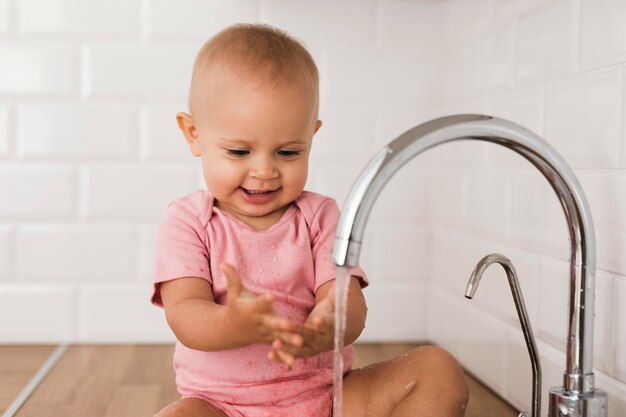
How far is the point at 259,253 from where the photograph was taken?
107cm

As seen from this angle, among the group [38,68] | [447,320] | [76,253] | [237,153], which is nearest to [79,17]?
[38,68]

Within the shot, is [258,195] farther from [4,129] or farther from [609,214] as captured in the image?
[4,129]

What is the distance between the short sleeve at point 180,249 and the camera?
1.02m

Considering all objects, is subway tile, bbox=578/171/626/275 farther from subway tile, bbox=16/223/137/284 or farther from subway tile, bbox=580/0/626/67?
subway tile, bbox=16/223/137/284

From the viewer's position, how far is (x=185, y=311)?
96 cm

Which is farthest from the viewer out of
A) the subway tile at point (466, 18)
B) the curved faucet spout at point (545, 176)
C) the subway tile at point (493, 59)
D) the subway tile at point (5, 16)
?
the subway tile at point (5, 16)

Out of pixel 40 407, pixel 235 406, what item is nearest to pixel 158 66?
pixel 40 407

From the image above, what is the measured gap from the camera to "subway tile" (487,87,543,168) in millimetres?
1151

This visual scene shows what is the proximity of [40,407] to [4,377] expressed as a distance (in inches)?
8.0

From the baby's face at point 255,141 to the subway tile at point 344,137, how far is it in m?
0.62

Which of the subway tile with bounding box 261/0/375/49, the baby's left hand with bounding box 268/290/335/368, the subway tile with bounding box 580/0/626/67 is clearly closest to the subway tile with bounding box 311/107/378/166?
the subway tile with bounding box 261/0/375/49

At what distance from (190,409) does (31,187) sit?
0.83 meters

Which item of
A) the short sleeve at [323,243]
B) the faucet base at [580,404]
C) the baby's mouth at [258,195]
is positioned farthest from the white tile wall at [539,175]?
the baby's mouth at [258,195]

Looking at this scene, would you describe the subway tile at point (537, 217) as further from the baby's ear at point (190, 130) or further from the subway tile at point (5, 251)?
the subway tile at point (5, 251)
